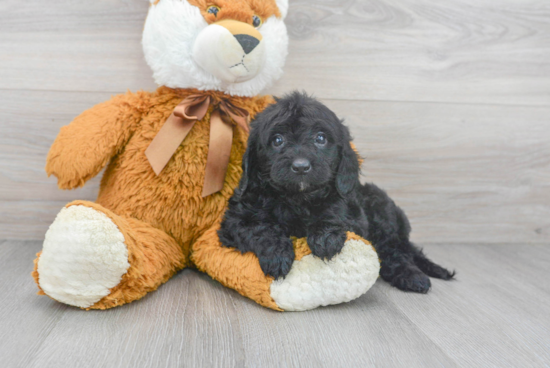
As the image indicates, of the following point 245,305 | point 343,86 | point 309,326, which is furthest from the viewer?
point 343,86

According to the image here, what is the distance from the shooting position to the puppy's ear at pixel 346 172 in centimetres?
114

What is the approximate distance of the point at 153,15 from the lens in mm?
1240

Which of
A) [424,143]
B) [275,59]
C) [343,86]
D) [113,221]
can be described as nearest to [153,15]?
[275,59]

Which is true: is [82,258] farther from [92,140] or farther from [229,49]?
[229,49]

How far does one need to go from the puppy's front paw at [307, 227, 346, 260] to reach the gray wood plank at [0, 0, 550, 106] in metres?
0.76

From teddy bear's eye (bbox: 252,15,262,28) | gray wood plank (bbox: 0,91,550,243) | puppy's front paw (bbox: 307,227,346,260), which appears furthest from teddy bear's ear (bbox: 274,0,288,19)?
puppy's front paw (bbox: 307,227,346,260)

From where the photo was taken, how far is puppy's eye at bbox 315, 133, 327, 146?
3.61 ft

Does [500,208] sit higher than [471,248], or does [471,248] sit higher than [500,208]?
[500,208]

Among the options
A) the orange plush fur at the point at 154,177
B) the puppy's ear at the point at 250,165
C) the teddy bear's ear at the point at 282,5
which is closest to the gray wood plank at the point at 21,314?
the orange plush fur at the point at 154,177

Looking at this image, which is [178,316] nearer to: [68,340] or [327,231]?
[68,340]

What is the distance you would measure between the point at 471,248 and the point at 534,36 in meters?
0.96

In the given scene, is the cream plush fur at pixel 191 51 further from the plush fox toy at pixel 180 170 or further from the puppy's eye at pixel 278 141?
the puppy's eye at pixel 278 141

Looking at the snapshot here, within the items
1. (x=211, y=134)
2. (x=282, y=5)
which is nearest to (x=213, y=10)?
(x=282, y=5)

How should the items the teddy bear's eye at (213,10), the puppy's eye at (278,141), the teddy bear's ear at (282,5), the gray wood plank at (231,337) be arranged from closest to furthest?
the gray wood plank at (231,337) < the puppy's eye at (278,141) < the teddy bear's eye at (213,10) < the teddy bear's ear at (282,5)
